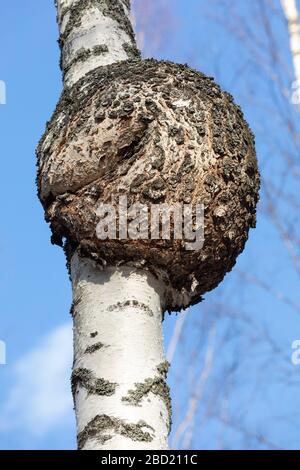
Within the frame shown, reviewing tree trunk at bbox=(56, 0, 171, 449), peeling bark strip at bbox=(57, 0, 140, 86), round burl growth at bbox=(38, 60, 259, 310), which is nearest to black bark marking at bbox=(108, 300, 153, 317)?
tree trunk at bbox=(56, 0, 171, 449)

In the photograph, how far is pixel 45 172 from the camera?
1761 mm

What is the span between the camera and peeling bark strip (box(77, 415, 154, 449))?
56.2 inches

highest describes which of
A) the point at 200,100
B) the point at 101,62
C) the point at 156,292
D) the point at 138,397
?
the point at 101,62

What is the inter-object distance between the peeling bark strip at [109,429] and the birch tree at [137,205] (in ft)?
0.04

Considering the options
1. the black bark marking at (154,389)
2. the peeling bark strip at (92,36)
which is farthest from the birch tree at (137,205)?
the peeling bark strip at (92,36)

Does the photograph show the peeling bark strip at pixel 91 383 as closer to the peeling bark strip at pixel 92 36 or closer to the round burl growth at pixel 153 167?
the round burl growth at pixel 153 167

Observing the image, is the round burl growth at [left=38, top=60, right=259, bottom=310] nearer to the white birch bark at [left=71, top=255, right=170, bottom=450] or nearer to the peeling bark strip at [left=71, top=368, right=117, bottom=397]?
the white birch bark at [left=71, top=255, right=170, bottom=450]

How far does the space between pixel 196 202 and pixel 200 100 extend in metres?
0.23

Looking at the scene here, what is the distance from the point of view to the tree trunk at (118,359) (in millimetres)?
1449

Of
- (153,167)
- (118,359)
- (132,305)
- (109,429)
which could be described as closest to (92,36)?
(153,167)

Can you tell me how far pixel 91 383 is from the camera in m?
1.51

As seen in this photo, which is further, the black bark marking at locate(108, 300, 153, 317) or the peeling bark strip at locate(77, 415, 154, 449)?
the black bark marking at locate(108, 300, 153, 317)

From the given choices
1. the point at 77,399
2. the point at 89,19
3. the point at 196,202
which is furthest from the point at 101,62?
the point at 77,399
